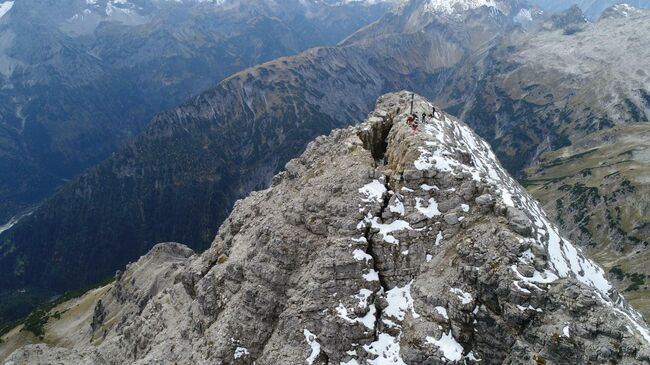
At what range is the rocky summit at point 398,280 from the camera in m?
36.8

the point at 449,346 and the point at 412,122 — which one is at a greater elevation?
the point at 412,122

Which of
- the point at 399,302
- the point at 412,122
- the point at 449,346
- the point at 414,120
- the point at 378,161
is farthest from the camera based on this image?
the point at 378,161

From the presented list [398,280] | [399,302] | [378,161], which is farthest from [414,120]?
[399,302]

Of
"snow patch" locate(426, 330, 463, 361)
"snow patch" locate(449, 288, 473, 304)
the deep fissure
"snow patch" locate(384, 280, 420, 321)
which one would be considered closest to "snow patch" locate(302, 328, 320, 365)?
the deep fissure

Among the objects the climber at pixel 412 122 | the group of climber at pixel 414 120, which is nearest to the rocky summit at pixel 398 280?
the group of climber at pixel 414 120

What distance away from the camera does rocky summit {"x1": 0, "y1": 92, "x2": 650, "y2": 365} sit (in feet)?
121

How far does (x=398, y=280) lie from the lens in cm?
4472

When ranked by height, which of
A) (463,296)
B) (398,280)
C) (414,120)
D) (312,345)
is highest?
(414,120)

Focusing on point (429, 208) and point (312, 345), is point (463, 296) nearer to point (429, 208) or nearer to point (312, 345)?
point (429, 208)

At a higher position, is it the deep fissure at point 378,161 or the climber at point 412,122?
the climber at point 412,122

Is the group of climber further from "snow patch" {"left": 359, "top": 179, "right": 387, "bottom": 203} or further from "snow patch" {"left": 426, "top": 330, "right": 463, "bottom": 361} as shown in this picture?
"snow patch" {"left": 426, "top": 330, "right": 463, "bottom": 361}

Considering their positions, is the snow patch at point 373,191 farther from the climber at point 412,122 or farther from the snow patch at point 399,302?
the snow patch at point 399,302

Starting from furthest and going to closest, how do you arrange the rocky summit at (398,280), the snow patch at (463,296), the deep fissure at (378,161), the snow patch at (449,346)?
the deep fissure at (378,161) → the snow patch at (463,296) → the snow patch at (449,346) → the rocky summit at (398,280)

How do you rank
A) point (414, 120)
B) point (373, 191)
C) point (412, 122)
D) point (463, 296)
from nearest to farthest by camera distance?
point (463, 296) → point (373, 191) → point (412, 122) → point (414, 120)
